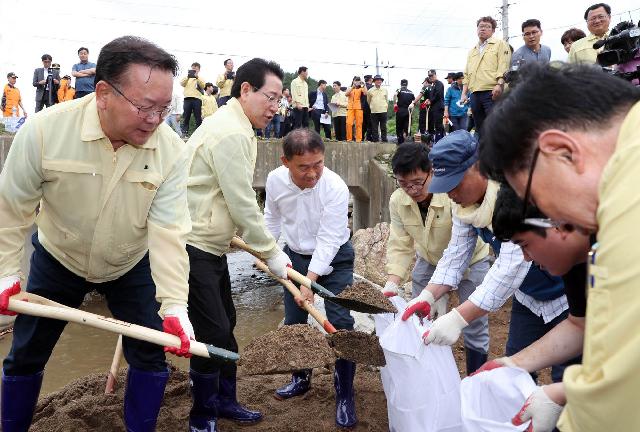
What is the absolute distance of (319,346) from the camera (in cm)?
324

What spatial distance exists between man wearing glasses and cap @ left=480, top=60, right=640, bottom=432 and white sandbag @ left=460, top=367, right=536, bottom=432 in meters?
0.87

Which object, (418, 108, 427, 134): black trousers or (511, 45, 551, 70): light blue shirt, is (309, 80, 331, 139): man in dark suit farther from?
(511, 45, 551, 70): light blue shirt

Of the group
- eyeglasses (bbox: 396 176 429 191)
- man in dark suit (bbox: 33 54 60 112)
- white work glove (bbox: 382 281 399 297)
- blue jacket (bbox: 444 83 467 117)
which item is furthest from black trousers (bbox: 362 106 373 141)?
eyeglasses (bbox: 396 176 429 191)

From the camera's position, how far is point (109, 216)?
2428 mm

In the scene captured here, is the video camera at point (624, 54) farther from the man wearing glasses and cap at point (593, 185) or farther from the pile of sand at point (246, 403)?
the pile of sand at point (246, 403)

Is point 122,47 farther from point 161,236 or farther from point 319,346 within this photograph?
point 319,346

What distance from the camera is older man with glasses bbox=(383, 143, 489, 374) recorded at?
3277 mm

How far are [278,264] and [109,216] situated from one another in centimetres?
122

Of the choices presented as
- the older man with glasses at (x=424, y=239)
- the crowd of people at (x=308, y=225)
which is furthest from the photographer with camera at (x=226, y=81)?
the older man with glasses at (x=424, y=239)

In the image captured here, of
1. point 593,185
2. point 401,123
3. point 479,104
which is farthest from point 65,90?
point 593,185

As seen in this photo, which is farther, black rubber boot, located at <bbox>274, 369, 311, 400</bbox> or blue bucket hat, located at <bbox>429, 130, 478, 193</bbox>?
black rubber boot, located at <bbox>274, 369, 311, 400</bbox>

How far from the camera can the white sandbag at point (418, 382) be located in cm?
268

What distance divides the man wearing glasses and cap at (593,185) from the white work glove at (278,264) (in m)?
2.34

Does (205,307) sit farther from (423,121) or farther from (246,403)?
(423,121)
